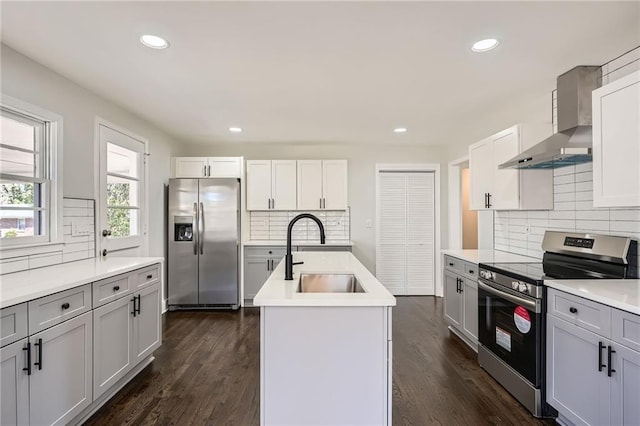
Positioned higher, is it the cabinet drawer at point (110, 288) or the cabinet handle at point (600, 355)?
the cabinet drawer at point (110, 288)

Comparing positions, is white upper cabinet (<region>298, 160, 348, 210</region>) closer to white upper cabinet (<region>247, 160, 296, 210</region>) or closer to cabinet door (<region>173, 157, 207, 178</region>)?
white upper cabinet (<region>247, 160, 296, 210</region>)

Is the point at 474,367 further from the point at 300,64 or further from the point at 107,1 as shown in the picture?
the point at 107,1

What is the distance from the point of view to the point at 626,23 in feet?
6.07

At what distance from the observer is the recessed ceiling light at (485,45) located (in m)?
2.02

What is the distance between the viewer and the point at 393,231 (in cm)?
522

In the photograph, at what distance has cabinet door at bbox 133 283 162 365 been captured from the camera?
2533mm

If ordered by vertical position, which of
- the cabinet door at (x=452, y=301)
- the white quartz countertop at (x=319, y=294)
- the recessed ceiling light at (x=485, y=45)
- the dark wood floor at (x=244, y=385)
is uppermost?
the recessed ceiling light at (x=485, y=45)

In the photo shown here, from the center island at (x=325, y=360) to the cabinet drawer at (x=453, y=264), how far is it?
6.46 feet

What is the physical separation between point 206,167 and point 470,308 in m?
3.75

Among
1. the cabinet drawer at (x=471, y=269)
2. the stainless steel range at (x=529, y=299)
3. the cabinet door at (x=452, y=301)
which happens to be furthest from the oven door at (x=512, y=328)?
the cabinet door at (x=452, y=301)

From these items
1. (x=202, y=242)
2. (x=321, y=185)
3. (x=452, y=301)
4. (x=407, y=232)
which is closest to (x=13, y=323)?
(x=202, y=242)

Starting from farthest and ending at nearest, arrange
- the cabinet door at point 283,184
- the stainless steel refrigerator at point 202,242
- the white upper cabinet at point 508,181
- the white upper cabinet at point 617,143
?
the cabinet door at point 283,184 < the stainless steel refrigerator at point 202,242 < the white upper cabinet at point 508,181 < the white upper cabinet at point 617,143

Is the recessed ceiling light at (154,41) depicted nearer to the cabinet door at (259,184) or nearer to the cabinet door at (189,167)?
the cabinet door at (189,167)

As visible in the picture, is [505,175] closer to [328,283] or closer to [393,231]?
[328,283]
